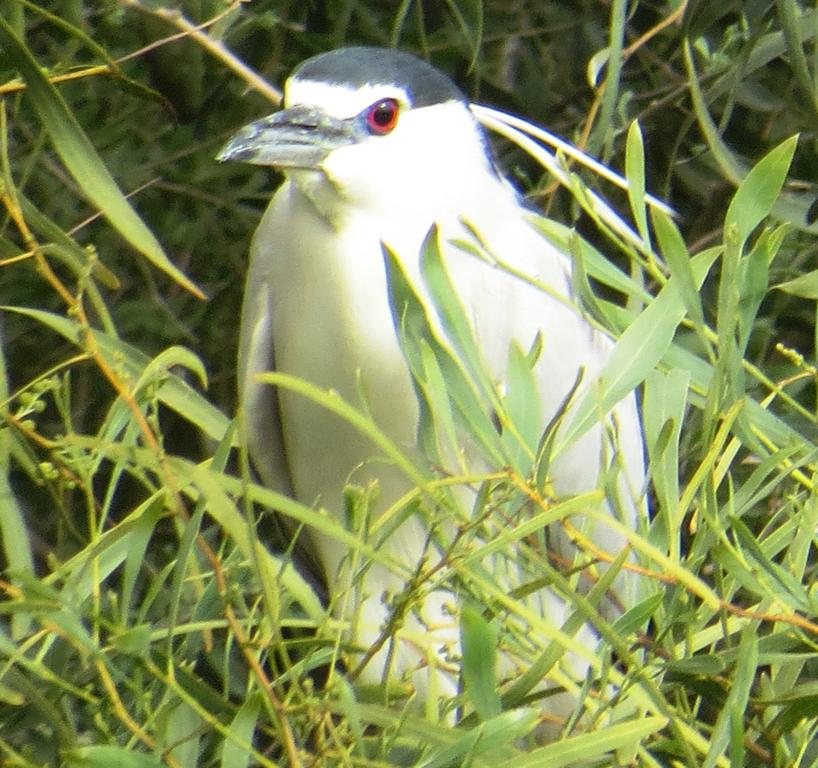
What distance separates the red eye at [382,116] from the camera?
1437mm

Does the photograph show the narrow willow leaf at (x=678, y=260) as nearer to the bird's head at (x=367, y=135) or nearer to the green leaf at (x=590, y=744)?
the green leaf at (x=590, y=744)

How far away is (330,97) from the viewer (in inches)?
54.9

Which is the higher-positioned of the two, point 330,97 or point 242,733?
point 330,97

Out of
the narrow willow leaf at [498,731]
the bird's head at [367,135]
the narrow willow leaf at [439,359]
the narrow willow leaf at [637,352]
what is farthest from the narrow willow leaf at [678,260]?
the bird's head at [367,135]

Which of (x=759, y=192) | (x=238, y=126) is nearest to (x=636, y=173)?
(x=759, y=192)

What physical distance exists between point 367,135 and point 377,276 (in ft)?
0.48

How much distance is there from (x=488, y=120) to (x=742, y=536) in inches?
28.6

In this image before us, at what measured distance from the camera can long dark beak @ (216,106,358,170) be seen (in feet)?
4.34

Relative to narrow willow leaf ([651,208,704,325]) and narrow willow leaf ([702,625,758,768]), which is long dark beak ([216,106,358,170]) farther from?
narrow willow leaf ([702,625,758,768])

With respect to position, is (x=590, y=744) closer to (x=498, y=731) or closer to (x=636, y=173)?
(x=498, y=731)

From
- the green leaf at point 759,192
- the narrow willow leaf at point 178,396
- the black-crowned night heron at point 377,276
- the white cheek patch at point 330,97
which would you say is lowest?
the black-crowned night heron at point 377,276

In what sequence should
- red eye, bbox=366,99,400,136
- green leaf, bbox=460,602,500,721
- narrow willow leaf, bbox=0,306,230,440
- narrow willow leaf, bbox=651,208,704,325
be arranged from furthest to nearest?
red eye, bbox=366,99,400,136, narrow willow leaf, bbox=0,306,230,440, narrow willow leaf, bbox=651,208,704,325, green leaf, bbox=460,602,500,721

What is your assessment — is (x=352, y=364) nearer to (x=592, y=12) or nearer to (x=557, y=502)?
(x=592, y=12)

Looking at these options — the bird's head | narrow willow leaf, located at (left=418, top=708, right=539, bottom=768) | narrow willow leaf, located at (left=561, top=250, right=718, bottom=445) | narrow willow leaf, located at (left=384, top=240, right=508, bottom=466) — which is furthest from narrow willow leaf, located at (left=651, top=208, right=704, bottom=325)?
the bird's head
